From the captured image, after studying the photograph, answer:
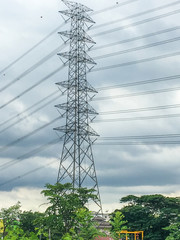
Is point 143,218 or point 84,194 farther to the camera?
point 143,218

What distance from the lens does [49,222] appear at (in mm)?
40219

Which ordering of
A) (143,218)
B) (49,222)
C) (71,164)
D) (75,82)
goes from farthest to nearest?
(143,218), (75,82), (71,164), (49,222)

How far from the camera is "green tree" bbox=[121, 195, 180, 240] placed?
6706 cm

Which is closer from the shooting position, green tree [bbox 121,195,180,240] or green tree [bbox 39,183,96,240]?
→ green tree [bbox 39,183,96,240]

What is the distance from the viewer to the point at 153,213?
70812 millimetres

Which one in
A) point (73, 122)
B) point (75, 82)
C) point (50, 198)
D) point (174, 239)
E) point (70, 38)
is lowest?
point (174, 239)

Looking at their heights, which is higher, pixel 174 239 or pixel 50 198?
pixel 50 198

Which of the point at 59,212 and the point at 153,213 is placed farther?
the point at 153,213

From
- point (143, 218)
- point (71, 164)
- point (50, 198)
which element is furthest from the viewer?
point (143, 218)

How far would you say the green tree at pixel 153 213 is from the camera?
67.1 m

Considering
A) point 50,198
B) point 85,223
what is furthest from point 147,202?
point 85,223

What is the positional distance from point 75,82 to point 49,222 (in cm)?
2268

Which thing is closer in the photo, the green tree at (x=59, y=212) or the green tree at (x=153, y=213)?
the green tree at (x=59, y=212)

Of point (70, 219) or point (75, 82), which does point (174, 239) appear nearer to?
point (70, 219)
